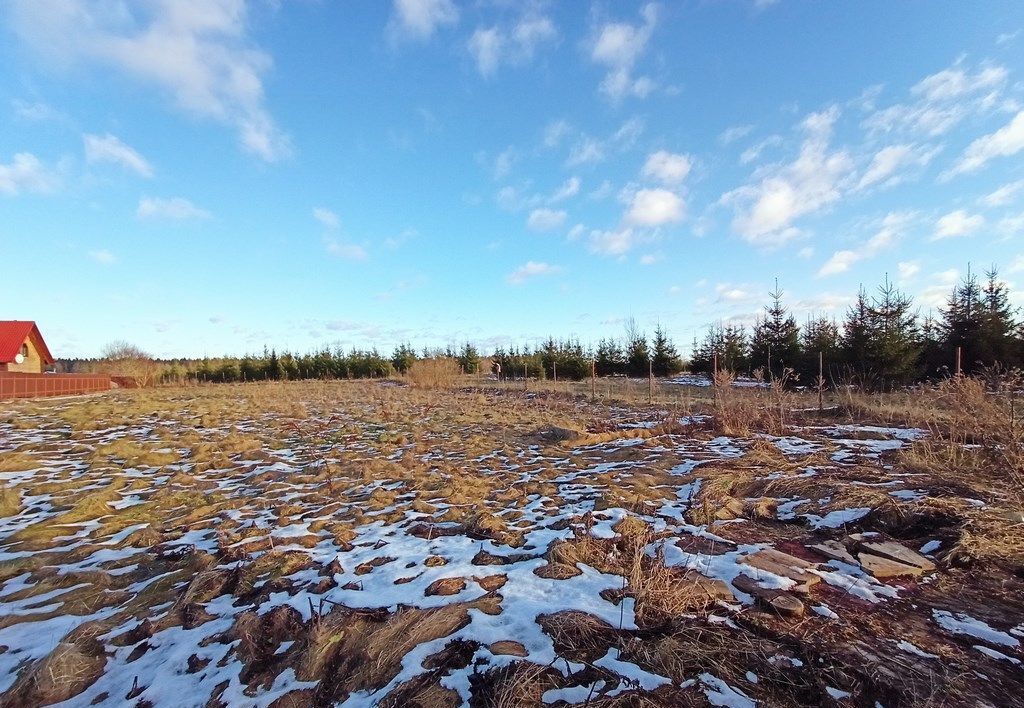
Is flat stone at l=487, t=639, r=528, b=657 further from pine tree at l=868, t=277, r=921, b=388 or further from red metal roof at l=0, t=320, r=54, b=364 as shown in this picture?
red metal roof at l=0, t=320, r=54, b=364

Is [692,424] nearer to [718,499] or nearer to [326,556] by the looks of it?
[718,499]

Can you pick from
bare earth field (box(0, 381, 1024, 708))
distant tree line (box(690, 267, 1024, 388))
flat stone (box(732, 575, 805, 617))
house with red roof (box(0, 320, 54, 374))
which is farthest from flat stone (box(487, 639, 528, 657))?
house with red roof (box(0, 320, 54, 374))

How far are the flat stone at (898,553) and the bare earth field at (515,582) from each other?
0.02m

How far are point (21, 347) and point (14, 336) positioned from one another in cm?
67

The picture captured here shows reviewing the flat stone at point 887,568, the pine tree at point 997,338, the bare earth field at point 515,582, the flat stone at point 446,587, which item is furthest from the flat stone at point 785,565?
the pine tree at point 997,338

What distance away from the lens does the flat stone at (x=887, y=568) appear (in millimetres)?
3004

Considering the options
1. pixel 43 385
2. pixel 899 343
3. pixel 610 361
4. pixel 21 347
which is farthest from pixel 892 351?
pixel 21 347

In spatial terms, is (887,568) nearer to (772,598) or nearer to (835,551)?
(835,551)

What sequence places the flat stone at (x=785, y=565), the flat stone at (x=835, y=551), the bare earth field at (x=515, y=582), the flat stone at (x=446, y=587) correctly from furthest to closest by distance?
the flat stone at (x=835, y=551) < the flat stone at (x=446, y=587) < the flat stone at (x=785, y=565) < the bare earth field at (x=515, y=582)

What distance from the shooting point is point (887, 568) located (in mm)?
3045

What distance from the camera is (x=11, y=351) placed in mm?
24250

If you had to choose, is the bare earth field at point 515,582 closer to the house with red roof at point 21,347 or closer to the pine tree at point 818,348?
the pine tree at point 818,348

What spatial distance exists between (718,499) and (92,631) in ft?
16.7

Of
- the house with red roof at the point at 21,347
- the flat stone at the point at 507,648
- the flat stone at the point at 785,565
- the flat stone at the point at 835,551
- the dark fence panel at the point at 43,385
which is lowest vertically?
the flat stone at the point at 507,648
